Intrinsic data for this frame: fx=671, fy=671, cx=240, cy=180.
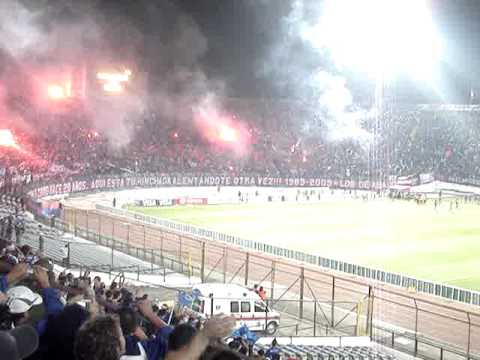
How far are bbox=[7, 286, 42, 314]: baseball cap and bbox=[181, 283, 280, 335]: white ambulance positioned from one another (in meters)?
12.8

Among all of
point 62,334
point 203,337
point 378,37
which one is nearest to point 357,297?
point 62,334

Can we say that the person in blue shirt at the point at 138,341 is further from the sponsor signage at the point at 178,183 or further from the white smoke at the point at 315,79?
the white smoke at the point at 315,79

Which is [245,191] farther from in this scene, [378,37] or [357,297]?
[357,297]

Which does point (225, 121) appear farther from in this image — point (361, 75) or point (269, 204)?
point (269, 204)

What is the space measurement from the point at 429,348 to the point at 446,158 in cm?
5713

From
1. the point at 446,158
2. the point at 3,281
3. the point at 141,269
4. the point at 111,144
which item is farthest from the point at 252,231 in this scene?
the point at 446,158

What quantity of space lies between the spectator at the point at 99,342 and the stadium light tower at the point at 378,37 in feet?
135

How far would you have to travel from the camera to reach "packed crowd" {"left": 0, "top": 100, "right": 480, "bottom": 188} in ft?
190

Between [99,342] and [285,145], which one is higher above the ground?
[285,145]

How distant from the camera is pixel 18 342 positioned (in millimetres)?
3225

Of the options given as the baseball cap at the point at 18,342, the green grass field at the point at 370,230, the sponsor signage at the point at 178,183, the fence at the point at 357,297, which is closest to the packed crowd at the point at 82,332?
the baseball cap at the point at 18,342

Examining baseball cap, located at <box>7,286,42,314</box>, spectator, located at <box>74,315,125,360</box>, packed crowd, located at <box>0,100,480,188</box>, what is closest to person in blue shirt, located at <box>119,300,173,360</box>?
baseball cap, located at <box>7,286,42,314</box>

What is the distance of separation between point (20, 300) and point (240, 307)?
13.4 metres

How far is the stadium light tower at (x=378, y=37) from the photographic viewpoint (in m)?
43.0
